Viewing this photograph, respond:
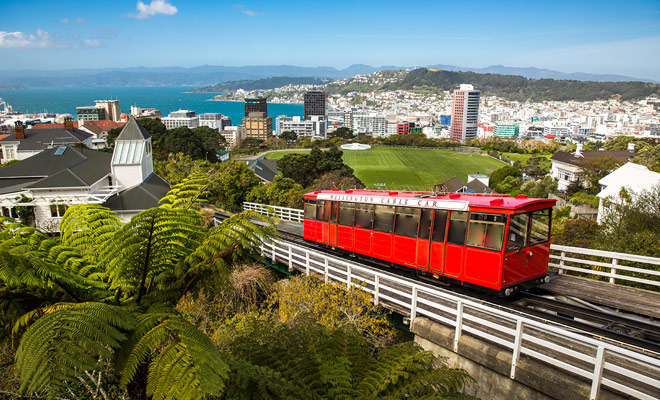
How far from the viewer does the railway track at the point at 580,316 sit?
26.1ft

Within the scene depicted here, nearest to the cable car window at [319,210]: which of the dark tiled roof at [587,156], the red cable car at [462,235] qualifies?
the red cable car at [462,235]

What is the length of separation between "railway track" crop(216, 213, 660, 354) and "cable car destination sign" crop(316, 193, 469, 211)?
2.08 m

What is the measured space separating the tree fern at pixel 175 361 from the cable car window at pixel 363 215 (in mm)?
9716

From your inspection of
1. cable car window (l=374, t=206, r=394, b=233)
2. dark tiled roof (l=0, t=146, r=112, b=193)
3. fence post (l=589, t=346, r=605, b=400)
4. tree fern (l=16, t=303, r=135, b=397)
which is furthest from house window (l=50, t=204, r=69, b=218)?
fence post (l=589, t=346, r=605, b=400)

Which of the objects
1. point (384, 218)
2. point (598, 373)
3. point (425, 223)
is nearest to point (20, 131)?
point (384, 218)

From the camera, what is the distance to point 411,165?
349ft

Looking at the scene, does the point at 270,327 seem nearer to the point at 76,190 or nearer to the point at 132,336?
the point at 132,336

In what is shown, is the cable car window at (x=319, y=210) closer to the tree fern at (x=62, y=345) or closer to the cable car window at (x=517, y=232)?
the cable car window at (x=517, y=232)

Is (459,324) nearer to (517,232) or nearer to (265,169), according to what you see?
(517,232)

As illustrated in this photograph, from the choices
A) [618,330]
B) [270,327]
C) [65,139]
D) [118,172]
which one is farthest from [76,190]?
[65,139]

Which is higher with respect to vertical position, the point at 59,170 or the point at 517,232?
the point at 517,232

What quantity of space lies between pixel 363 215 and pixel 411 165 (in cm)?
9512

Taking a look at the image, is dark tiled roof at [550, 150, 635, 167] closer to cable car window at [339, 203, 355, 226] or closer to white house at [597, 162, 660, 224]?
white house at [597, 162, 660, 224]

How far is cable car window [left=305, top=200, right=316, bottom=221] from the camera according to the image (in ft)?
53.2
